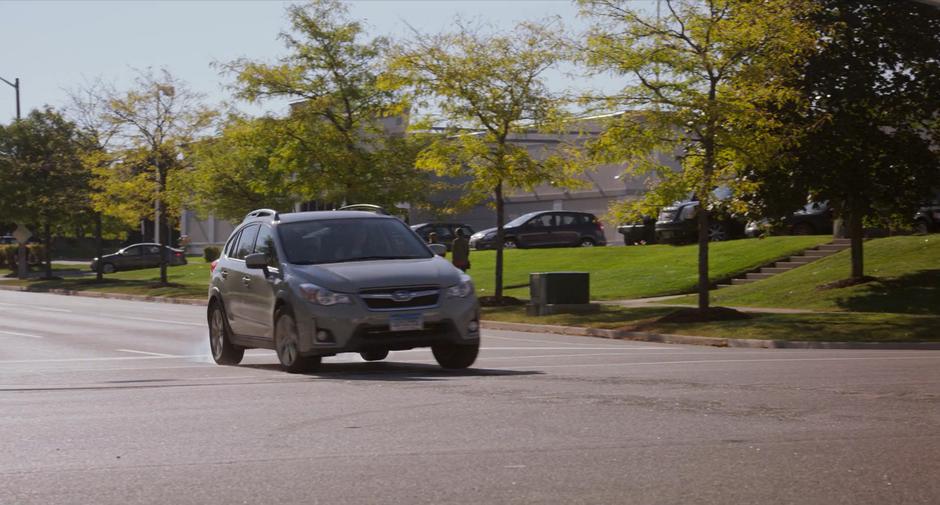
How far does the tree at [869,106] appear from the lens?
103 ft

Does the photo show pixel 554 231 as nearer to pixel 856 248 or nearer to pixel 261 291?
pixel 856 248

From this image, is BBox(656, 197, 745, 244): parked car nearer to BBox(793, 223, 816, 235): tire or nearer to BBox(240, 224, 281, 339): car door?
BBox(793, 223, 816, 235): tire

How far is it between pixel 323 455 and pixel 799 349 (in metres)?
15.9

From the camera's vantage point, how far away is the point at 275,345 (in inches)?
591

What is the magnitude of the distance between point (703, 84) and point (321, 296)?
1491 cm

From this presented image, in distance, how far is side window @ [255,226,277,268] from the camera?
49.6 feet

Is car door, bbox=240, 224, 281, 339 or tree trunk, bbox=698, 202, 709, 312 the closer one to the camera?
car door, bbox=240, 224, 281, 339

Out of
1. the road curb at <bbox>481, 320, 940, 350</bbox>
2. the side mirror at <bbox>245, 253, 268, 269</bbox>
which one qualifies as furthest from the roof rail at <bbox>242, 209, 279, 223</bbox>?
the road curb at <bbox>481, 320, 940, 350</bbox>

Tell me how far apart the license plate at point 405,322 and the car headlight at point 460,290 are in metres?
0.43

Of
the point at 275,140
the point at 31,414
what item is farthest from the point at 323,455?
the point at 275,140

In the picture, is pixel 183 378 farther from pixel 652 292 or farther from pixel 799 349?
pixel 652 292

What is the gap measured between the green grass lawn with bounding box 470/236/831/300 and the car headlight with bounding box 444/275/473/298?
74.5 ft

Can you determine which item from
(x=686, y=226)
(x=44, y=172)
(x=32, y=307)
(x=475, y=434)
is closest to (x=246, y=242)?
(x=475, y=434)

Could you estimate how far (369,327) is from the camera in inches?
545
